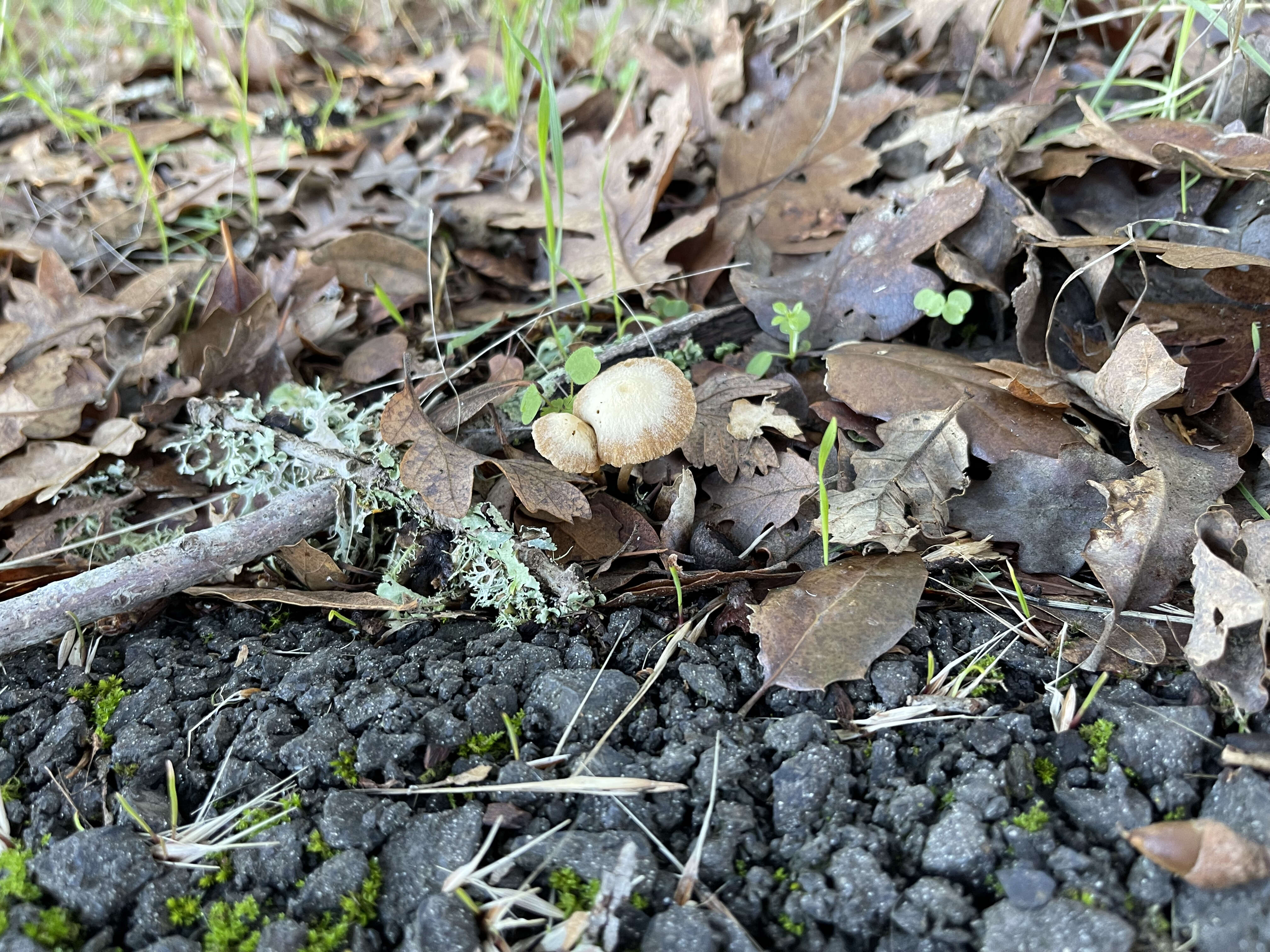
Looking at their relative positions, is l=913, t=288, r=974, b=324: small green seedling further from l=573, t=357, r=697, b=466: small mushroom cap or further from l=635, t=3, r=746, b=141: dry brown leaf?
l=635, t=3, r=746, b=141: dry brown leaf

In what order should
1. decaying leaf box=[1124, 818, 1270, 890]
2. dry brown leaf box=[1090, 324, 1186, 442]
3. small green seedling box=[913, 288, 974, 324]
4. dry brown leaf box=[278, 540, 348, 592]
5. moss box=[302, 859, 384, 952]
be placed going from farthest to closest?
small green seedling box=[913, 288, 974, 324]
dry brown leaf box=[278, 540, 348, 592]
dry brown leaf box=[1090, 324, 1186, 442]
moss box=[302, 859, 384, 952]
decaying leaf box=[1124, 818, 1270, 890]

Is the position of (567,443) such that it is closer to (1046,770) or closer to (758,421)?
(758,421)

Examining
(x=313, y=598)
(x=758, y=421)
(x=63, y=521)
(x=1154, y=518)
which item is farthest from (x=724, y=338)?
(x=63, y=521)

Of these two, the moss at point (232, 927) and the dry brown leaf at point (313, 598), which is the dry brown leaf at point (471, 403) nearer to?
the dry brown leaf at point (313, 598)

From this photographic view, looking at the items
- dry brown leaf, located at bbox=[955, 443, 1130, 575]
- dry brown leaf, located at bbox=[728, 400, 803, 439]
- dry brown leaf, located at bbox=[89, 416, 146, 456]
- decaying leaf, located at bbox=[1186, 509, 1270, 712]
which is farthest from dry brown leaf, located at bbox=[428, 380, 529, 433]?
decaying leaf, located at bbox=[1186, 509, 1270, 712]

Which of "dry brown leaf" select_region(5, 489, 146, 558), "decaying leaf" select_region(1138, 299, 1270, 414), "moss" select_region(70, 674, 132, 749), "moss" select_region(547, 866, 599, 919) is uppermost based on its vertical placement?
"decaying leaf" select_region(1138, 299, 1270, 414)
